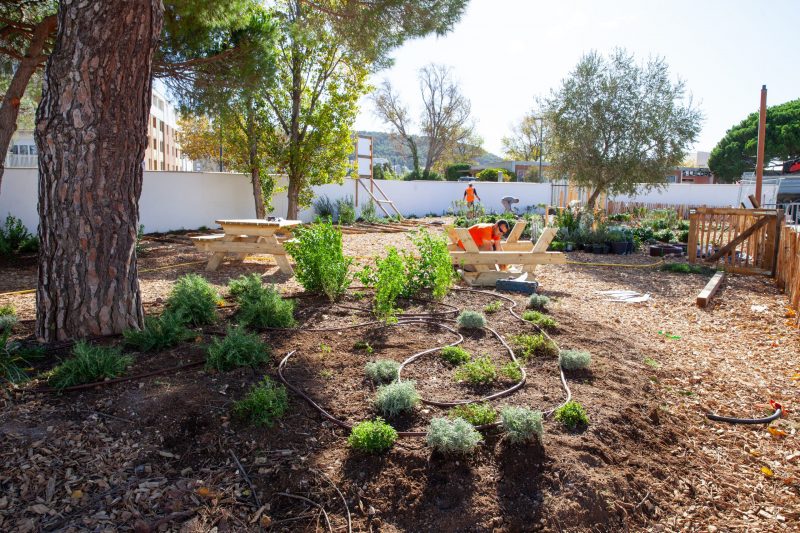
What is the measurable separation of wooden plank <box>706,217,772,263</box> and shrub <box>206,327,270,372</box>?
944 cm

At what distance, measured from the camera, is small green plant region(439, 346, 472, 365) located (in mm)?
4215

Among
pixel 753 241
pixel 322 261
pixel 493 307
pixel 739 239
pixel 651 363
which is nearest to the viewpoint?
pixel 651 363

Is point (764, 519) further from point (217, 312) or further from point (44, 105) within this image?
point (44, 105)

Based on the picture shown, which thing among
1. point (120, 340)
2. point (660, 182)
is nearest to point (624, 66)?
point (660, 182)

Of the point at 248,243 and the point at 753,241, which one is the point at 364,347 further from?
the point at 753,241

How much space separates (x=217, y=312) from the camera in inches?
207

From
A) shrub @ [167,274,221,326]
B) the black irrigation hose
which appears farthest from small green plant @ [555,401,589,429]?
shrub @ [167,274,221,326]

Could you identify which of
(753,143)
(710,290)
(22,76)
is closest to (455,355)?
(710,290)

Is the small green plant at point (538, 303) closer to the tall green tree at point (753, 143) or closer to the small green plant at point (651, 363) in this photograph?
the small green plant at point (651, 363)

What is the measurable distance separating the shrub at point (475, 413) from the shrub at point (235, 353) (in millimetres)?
1382

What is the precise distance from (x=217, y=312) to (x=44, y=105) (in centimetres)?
217

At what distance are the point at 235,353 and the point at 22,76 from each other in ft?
21.6

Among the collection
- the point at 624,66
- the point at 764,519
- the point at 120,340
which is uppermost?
the point at 624,66

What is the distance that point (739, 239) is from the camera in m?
10.2
